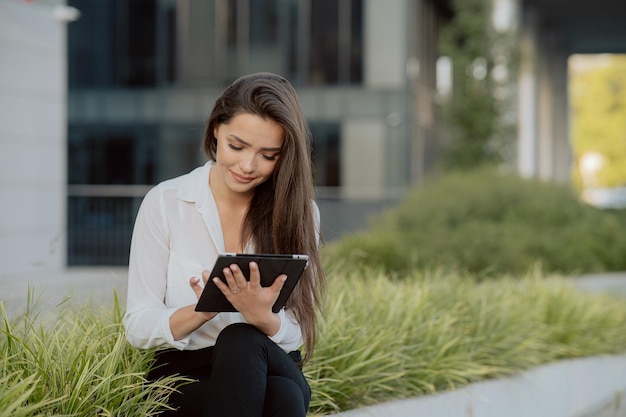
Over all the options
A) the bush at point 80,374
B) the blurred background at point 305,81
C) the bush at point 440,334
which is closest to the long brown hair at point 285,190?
the bush at point 80,374

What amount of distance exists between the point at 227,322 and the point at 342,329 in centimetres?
138

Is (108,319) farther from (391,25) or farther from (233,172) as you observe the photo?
(391,25)

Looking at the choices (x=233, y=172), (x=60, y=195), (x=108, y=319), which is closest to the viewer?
(x=233, y=172)

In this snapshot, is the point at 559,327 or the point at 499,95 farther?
the point at 499,95

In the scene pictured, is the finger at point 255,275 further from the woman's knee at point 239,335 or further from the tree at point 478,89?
the tree at point 478,89

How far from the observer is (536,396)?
17.4ft

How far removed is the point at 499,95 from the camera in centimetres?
2180

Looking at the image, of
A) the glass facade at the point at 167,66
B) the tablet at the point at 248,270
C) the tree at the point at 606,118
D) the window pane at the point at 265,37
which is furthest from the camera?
the tree at the point at 606,118

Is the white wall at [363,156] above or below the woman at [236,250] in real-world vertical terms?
above

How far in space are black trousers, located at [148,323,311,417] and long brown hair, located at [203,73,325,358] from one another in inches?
10.1

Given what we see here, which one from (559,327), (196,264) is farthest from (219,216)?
(559,327)

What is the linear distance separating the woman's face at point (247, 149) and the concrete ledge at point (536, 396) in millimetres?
1180

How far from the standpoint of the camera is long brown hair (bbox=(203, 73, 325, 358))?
3174mm

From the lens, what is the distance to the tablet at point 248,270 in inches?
112
